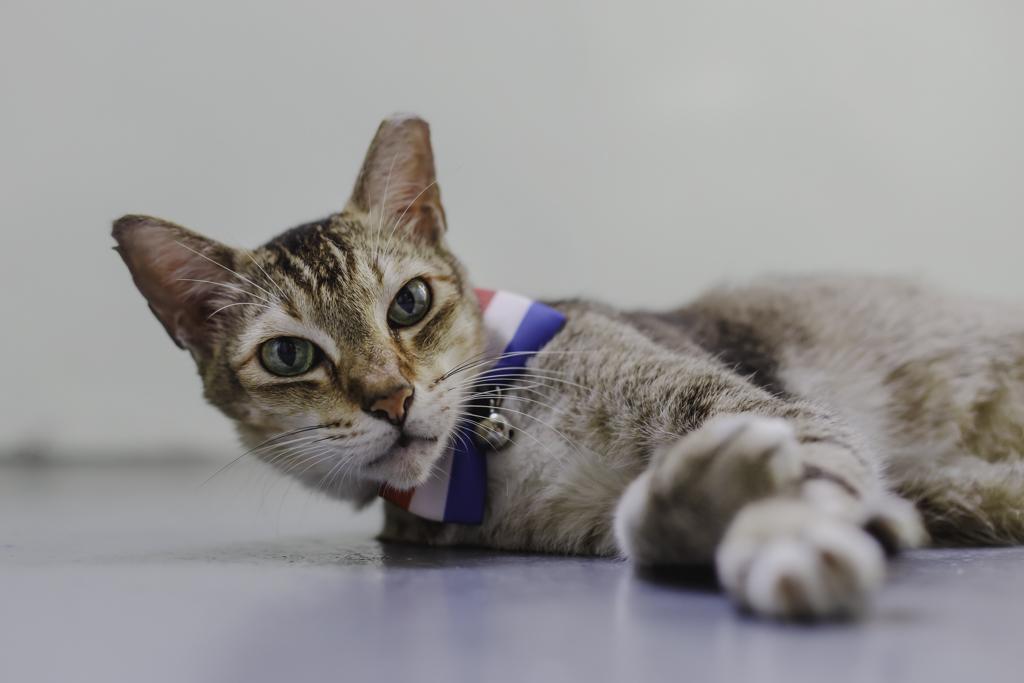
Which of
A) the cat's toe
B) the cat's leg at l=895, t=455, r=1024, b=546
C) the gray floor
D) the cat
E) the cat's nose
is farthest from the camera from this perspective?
the cat's leg at l=895, t=455, r=1024, b=546

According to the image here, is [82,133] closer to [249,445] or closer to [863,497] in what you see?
[249,445]

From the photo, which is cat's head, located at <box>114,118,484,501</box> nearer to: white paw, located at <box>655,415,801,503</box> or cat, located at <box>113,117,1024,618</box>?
cat, located at <box>113,117,1024,618</box>

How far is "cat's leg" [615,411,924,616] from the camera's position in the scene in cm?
66

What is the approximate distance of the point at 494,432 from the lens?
1270 millimetres

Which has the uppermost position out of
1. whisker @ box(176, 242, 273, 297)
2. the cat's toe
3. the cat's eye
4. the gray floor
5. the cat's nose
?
whisker @ box(176, 242, 273, 297)

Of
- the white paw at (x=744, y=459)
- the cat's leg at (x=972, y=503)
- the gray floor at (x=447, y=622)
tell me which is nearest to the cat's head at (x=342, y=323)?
the gray floor at (x=447, y=622)

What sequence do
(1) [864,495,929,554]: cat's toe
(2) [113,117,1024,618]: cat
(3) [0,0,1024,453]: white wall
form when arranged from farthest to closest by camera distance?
(3) [0,0,1024,453]: white wall < (2) [113,117,1024,618]: cat < (1) [864,495,929,554]: cat's toe

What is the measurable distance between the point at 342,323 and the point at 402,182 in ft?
1.15

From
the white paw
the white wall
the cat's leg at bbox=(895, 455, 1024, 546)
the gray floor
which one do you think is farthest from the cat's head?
the white wall

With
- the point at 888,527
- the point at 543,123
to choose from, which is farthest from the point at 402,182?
the point at 543,123

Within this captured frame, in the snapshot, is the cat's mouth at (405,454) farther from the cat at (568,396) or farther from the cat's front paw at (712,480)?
the cat's front paw at (712,480)

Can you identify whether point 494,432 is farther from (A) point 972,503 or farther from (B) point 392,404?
(A) point 972,503

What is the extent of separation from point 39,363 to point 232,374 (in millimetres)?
2242

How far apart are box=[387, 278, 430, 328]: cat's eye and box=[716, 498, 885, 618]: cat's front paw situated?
706 mm
